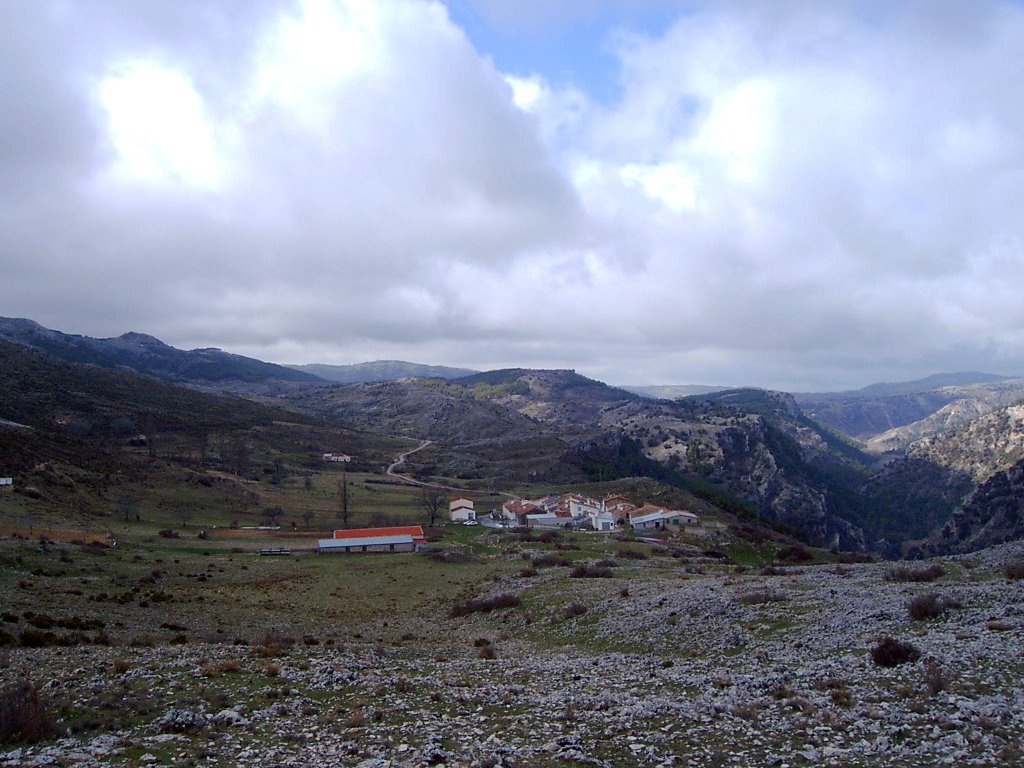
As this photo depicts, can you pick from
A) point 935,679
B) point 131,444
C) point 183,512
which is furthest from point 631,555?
point 131,444

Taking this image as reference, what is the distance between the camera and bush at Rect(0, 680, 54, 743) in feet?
42.1

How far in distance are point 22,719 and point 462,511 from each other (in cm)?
8728

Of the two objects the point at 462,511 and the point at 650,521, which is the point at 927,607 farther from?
the point at 462,511

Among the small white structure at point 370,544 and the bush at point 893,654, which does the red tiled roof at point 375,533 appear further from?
the bush at point 893,654

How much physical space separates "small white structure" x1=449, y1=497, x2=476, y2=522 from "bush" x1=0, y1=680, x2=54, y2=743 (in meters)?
84.8

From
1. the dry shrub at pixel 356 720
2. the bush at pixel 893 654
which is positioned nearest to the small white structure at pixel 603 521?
the bush at pixel 893 654

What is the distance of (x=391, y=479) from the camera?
133 metres

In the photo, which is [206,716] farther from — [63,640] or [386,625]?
[386,625]

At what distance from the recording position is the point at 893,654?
55.9 ft

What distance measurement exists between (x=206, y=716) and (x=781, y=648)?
650 inches

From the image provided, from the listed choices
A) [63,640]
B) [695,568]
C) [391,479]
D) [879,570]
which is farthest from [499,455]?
[63,640]

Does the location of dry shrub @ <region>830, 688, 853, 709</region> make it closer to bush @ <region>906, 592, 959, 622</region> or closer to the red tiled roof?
bush @ <region>906, 592, 959, 622</region>

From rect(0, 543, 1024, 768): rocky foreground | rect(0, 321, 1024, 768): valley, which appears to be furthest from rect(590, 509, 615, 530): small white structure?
rect(0, 543, 1024, 768): rocky foreground

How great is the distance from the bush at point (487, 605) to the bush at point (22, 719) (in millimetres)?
25270
